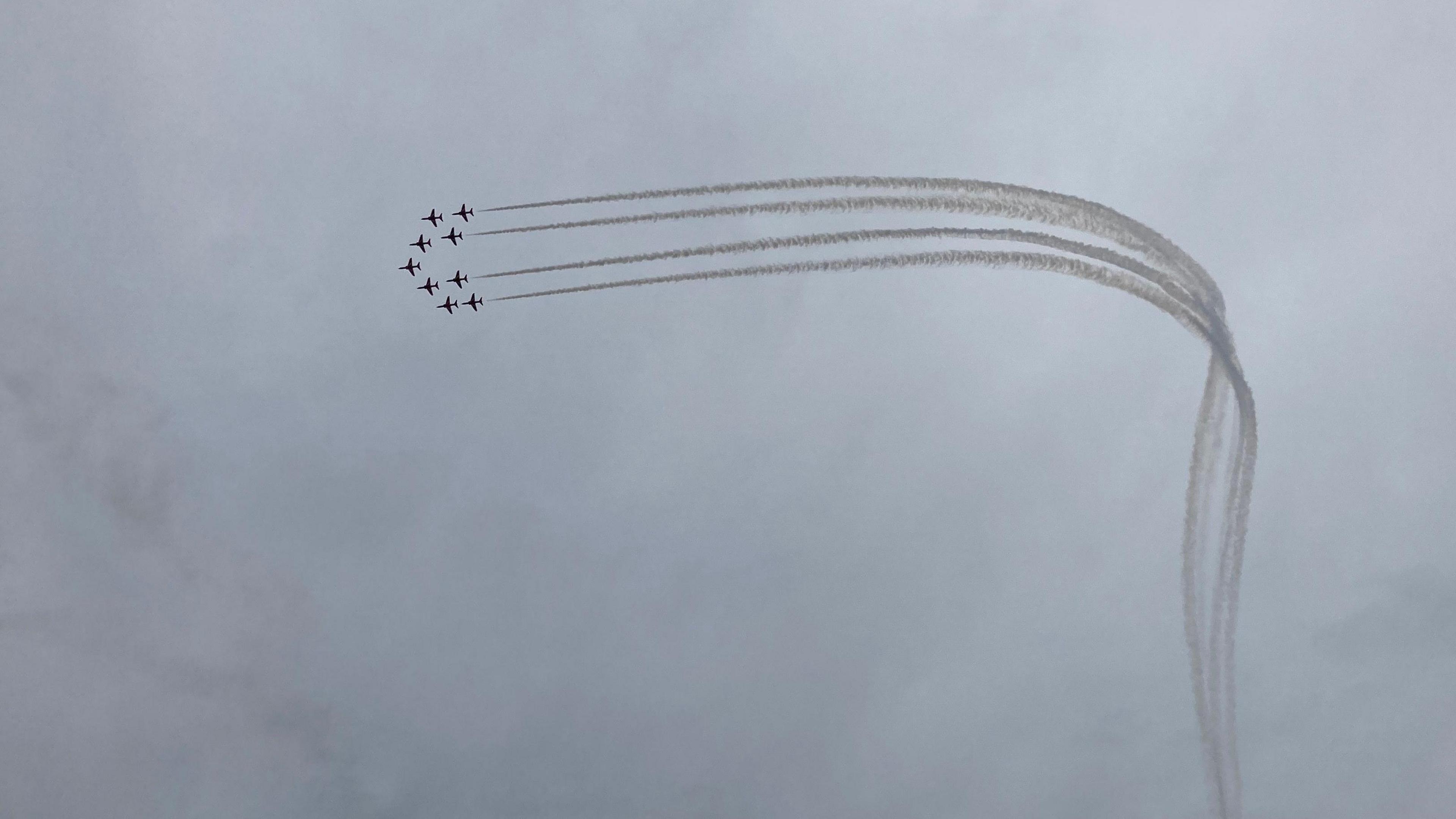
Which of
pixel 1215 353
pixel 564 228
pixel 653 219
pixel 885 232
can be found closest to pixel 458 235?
pixel 564 228

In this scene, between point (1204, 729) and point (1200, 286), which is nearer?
point (1200, 286)

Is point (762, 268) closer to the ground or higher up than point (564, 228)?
closer to the ground

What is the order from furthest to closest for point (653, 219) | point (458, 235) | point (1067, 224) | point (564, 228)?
point (458, 235) → point (564, 228) → point (653, 219) → point (1067, 224)

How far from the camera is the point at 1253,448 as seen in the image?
51.1 m

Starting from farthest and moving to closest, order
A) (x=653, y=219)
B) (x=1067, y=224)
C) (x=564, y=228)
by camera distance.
→ (x=564, y=228) < (x=653, y=219) < (x=1067, y=224)

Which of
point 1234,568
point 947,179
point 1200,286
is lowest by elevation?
point 1234,568

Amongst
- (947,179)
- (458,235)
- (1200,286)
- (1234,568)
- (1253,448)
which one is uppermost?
(458,235)

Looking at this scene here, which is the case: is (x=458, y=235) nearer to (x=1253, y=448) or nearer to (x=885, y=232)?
(x=885, y=232)

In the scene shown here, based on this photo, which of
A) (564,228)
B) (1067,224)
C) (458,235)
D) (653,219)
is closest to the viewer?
(1067,224)

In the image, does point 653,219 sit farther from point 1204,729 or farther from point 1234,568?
point 1204,729

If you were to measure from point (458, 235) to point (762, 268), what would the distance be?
29678mm

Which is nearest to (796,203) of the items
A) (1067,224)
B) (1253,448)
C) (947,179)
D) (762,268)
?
(762,268)

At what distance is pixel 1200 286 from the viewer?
48.7m

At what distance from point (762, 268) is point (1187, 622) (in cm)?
2434
